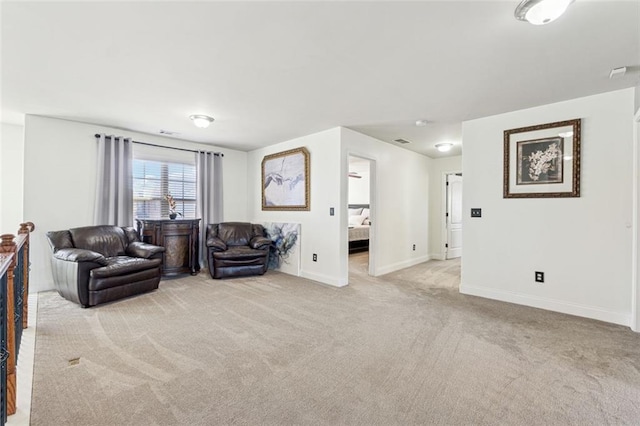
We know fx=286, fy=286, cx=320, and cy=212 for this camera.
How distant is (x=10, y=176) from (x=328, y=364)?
227 inches

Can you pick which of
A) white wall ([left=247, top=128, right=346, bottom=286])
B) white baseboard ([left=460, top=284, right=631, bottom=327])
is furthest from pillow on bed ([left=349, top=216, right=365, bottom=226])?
white baseboard ([left=460, top=284, right=631, bottom=327])

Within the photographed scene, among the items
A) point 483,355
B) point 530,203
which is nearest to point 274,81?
point 483,355

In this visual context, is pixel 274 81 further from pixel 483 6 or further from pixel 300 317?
pixel 300 317

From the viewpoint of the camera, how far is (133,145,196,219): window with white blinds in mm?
4887

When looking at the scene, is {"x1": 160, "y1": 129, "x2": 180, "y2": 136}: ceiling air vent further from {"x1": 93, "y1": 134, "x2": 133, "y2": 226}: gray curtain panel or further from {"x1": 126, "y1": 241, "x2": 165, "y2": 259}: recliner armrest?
{"x1": 126, "y1": 241, "x2": 165, "y2": 259}: recliner armrest

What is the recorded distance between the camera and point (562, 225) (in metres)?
3.25

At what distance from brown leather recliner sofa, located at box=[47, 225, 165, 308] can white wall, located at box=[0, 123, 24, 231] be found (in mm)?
1601

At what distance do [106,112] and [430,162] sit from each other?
606cm

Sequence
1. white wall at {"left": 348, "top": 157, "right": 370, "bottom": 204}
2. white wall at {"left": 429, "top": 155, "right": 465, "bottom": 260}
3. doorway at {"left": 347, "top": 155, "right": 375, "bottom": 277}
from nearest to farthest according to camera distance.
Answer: doorway at {"left": 347, "top": 155, "right": 375, "bottom": 277}, white wall at {"left": 429, "top": 155, "right": 465, "bottom": 260}, white wall at {"left": 348, "top": 157, "right": 370, "bottom": 204}

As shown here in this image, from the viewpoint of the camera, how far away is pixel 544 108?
3.36 metres

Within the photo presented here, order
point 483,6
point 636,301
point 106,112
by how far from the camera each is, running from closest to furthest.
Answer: point 483,6, point 636,301, point 106,112

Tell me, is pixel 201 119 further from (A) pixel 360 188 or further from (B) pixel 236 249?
(A) pixel 360 188

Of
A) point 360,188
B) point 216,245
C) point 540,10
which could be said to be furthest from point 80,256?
point 360,188

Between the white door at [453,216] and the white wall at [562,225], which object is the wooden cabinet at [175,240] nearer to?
the white wall at [562,225]
